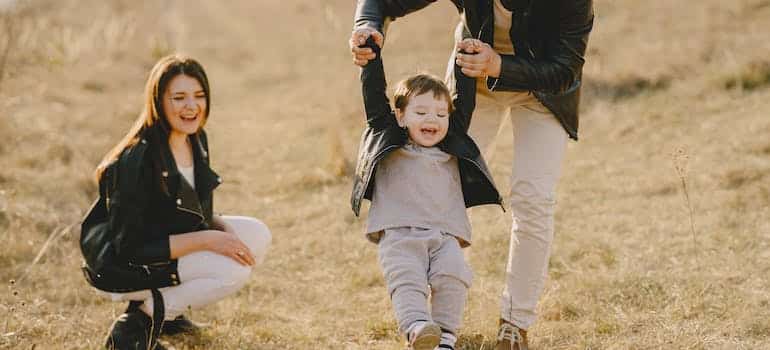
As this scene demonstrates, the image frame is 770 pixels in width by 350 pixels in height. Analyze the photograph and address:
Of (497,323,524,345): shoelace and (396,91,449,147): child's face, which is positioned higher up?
(396,91,449,147): child's face

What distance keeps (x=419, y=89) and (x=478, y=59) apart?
0.26 meters

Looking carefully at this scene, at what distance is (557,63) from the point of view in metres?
3.40

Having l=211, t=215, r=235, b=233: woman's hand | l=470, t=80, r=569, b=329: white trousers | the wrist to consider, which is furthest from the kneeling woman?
the wrist

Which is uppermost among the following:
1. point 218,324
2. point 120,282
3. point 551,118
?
point 551,118

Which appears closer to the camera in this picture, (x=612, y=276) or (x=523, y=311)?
(x=523, y=311)

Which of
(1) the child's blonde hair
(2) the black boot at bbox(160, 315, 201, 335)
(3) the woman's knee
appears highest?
(1) the child's blonde hair

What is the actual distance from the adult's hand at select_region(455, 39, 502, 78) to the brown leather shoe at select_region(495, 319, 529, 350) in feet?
3.60

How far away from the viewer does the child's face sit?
3.35m

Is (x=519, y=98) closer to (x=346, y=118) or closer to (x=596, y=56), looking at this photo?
(x=346, y=118)

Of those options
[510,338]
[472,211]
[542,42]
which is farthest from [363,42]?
[472,211]

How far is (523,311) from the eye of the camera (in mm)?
3699

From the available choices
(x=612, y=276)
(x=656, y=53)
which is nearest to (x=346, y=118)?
(x=656, y=53)

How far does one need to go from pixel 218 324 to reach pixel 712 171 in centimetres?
361

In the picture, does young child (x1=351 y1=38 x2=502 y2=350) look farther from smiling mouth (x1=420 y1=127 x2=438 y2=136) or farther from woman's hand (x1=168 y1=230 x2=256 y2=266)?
woman's hand (x1=168 y1=230 x2=256 y2=266)
